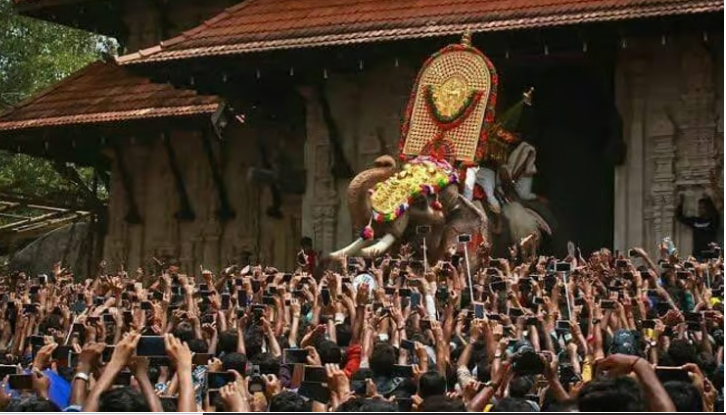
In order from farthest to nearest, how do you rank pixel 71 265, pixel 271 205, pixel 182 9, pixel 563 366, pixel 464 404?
1. pixel 71 265
2. pixel 182 9
3. pixel 271 205
4. pixel 563 366
5. pixel 464 404

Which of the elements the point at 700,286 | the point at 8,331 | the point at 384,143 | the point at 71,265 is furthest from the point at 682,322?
the point at 71,265

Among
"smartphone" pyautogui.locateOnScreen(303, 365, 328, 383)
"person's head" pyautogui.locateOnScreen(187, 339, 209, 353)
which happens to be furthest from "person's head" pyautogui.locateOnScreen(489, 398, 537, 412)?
"person's head" pyautogui.locateOnScreen(187, 339, 209, 353)

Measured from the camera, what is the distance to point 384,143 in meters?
20.7

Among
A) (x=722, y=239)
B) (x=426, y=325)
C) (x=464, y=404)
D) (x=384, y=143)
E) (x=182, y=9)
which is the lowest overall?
(x=464, y=404)

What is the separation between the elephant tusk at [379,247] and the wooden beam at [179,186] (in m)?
7.50

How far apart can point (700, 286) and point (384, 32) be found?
7969mm

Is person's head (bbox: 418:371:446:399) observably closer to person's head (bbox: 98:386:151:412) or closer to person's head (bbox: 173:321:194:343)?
person's head (bbox: 98:386:151:412)

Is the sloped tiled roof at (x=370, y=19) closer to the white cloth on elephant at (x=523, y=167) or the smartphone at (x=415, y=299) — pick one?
the white cloth on elephant at (x=523, y=167)

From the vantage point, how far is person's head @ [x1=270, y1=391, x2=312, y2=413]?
6.61 meters

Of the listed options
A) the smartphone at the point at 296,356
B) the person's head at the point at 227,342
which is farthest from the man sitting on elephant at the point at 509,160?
the smartphone at the point at 296,356

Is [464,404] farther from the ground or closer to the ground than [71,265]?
closer to the ground

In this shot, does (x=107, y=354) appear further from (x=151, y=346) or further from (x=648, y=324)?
(x=648, y=324)

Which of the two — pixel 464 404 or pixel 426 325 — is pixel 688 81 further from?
pixel 464 404

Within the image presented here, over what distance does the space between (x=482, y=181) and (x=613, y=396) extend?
13069 mm
